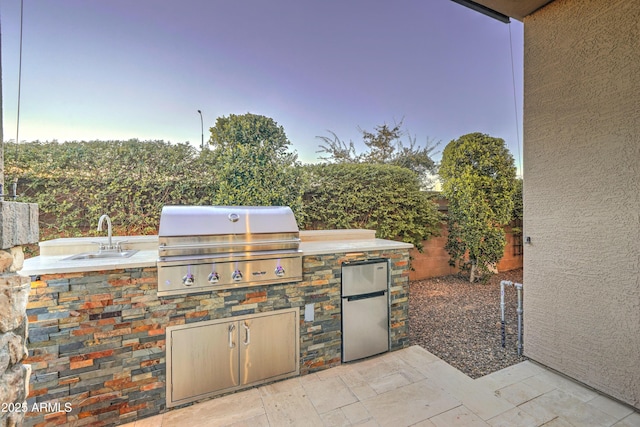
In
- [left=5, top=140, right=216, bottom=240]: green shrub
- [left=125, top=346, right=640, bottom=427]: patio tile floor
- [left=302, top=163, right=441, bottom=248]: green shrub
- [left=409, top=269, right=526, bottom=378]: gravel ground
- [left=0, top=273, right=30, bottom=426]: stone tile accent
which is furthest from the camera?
[left=302, top=163, right=441, bottom=248]: green shrub

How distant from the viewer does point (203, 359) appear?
2.27 meters

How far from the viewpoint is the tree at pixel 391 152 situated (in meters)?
8.15

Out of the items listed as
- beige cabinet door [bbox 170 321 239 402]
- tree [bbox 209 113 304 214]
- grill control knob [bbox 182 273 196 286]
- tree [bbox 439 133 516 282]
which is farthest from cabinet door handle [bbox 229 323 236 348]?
tree [bbox 439 133 516 282]

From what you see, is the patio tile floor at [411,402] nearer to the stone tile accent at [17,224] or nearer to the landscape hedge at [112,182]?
the stone tile accent at [17,224]

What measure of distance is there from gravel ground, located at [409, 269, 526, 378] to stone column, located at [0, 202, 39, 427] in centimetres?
331

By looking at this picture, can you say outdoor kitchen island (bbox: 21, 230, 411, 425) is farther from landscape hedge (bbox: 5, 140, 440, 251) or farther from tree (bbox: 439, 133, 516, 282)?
tree (bbox: 439, 133, 516, 282)

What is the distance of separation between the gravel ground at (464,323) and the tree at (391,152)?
376 centimetres

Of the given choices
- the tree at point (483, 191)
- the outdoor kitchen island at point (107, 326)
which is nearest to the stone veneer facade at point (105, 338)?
the outdoor kitchen island at point (107, 326)

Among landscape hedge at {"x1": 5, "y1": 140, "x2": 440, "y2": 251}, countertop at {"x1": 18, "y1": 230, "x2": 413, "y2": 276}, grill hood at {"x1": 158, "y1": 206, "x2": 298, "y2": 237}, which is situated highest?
landscape hedge at {"x1": 5, "y1": 140, "x2": 440, "y2": 251}

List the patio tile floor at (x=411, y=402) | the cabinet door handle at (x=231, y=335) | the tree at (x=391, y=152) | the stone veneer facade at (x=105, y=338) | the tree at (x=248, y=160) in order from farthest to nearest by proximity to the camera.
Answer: the tree at (x=391, y=152) < the tree at (x=248, y=160) < the cabinet door handle at (x=231, y=335) < the patio tile floor at (x=411, y=402) < the stone veneer facade at (x=105, y=338)

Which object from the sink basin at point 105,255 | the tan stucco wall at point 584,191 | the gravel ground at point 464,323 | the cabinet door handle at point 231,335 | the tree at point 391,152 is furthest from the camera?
the tree at point 391,152

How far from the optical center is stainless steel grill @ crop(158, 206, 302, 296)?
7.27 ft

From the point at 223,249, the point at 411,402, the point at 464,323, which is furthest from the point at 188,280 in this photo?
the point at 464,323

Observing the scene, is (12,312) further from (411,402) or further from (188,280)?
(411,402)
